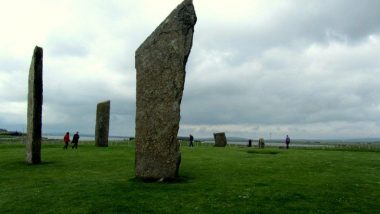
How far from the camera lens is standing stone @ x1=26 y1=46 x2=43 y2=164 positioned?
2535 cm

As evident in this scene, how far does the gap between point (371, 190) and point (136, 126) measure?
29.4 feet

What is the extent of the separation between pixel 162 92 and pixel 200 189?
405 centimetres

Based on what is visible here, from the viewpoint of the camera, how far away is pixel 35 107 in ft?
83.0

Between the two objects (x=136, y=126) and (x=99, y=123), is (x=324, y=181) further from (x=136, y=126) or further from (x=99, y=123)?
(x=99, y=123)

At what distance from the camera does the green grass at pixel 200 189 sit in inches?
539

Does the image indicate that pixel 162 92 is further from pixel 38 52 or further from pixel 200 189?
pixel 38 52

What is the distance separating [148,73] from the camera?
59.8 feet

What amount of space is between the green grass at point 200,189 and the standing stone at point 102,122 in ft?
58.0

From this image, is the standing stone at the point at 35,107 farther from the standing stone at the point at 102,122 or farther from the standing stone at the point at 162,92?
the standing stone at the point at 102,122

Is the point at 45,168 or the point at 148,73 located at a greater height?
the point at 148,73

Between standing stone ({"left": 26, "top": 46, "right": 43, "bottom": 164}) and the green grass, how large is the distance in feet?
5.79

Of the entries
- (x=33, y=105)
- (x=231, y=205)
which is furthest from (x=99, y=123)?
(x=231, y=205)

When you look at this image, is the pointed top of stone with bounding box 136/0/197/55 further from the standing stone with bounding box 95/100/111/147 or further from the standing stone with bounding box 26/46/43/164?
the standing stone with bounding box 95/100/111/147

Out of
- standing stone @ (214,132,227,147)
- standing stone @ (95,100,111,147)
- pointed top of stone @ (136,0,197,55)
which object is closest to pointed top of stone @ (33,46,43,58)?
pointed top of stone @ (136,0,197,55)
